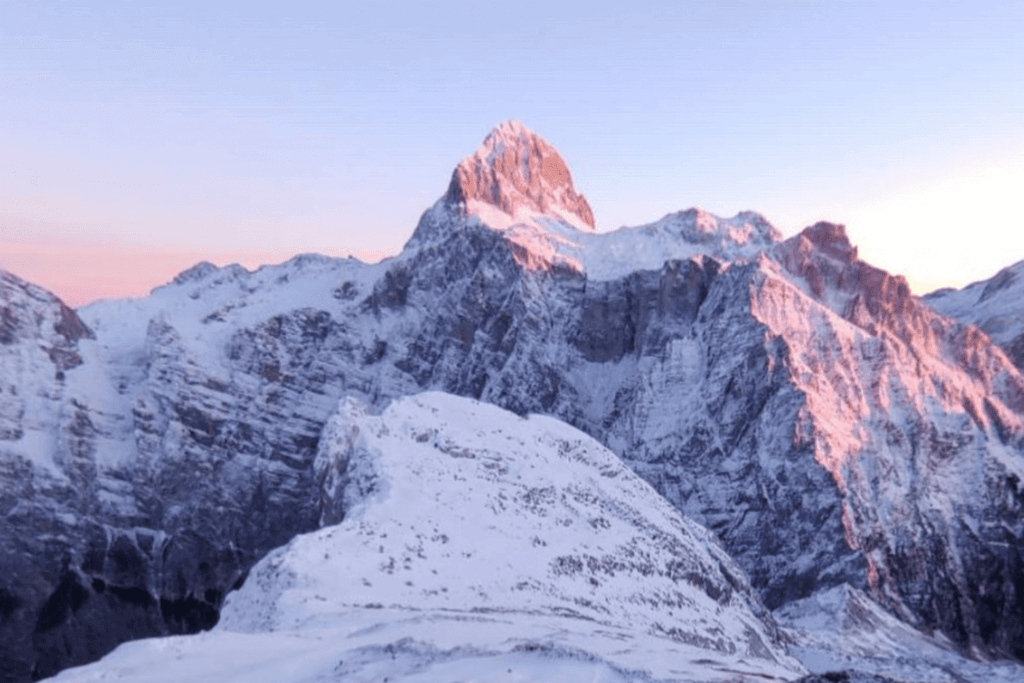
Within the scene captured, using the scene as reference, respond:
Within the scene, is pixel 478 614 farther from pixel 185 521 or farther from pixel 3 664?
pixel 185 521

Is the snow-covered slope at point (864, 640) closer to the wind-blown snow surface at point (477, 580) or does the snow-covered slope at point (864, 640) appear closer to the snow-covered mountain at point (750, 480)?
the snow-covered mountain at point (750, 480)

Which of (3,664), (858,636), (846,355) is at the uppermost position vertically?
(846,355)

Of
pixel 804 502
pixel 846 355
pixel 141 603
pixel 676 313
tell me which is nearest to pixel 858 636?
pixel 804 502

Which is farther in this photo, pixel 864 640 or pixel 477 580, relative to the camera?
pixel 864 640

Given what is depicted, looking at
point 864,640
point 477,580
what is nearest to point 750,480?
point 864,640

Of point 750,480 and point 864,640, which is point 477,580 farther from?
point 750,480

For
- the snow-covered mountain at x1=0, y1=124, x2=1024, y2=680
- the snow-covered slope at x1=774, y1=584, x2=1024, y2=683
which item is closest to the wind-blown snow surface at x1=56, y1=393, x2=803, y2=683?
the snow-covered slope at x1=774, y1=584, x2=1024, y2=683

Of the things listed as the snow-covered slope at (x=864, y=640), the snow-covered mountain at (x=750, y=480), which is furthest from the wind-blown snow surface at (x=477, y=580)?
the snow-covered mountain at (x=750, y=480)

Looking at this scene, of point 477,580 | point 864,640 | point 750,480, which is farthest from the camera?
point 750,480
